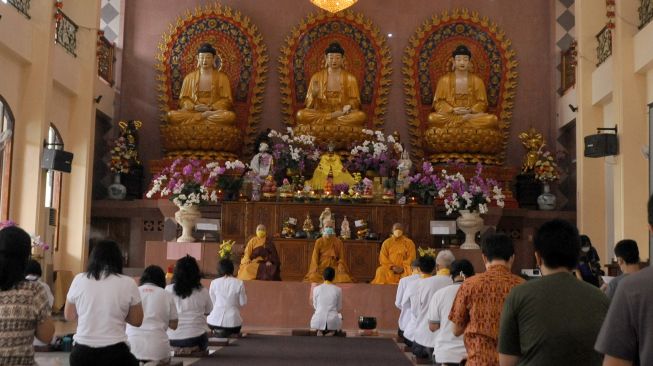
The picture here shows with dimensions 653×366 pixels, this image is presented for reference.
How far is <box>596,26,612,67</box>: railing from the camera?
1245cm

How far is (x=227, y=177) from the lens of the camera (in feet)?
44.9

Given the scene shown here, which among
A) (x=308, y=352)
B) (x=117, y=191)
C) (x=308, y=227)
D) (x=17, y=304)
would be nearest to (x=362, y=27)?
Result: (x=308, y=227)

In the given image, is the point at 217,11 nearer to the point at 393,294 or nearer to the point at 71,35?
the point at 71,35

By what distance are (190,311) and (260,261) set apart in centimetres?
388

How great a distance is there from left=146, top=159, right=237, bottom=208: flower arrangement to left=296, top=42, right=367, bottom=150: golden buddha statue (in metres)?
→ 1.73

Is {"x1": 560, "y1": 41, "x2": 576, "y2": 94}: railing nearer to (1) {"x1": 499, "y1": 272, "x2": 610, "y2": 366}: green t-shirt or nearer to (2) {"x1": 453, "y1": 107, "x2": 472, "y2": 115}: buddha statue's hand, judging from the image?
(2) {"x1": 453, "y1": 107, "x2": 472, "y2": 115}: buddha statue's hand

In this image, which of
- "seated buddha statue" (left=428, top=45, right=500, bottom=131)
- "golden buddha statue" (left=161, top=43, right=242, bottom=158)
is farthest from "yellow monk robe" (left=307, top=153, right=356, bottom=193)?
"seated buddha statue" (left=428, top=45, right=500, bottom=131)

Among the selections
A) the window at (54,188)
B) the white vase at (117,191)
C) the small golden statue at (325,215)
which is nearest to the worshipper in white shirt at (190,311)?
the small golden statue at (325,215)

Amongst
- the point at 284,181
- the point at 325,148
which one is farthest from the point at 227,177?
the point at 325,148

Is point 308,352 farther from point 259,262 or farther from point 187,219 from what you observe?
point 187,219

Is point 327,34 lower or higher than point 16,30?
higher

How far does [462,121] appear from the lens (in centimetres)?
1473

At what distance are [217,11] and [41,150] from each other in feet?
17.2

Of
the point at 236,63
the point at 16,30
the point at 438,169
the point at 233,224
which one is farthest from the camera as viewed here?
the point at 236,63
